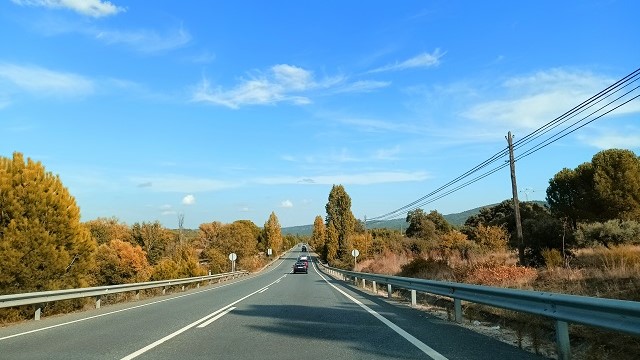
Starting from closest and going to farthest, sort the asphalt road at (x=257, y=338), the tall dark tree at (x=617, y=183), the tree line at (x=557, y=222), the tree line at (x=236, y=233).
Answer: the asphalt road at (x=257, y=338), the tree line at (x=236, y=233), the tree line at (x=557, y=222), the tall dark tree at (x=617, y=183)

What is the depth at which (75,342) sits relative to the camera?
30.1 ft

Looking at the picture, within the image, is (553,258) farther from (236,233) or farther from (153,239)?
(153,239)

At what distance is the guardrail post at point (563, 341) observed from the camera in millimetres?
6798

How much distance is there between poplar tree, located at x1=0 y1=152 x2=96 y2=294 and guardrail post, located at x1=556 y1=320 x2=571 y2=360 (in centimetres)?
1736

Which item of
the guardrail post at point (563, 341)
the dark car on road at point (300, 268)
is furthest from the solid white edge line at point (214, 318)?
the dark car on road at point (300, 268)

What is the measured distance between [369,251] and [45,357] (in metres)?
76.6

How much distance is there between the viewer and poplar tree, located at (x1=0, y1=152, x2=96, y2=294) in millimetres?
17359

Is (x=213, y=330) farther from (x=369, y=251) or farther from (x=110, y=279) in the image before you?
(x=369, y=251)

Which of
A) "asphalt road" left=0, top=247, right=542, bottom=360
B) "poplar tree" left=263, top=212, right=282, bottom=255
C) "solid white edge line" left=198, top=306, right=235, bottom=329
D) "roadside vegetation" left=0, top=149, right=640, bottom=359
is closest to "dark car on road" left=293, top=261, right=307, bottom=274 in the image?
"roadside vegetation" left=0, top=149, right=640, bottom=359

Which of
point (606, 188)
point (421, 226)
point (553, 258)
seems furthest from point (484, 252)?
point (421, 226)

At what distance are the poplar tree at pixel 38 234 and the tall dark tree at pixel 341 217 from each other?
6158cm

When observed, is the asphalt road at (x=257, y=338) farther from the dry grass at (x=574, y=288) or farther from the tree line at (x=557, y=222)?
the tree line at (x=557, y=222)

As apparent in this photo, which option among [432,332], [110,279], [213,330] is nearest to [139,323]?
[213,330]

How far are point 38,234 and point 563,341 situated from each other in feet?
58.7
